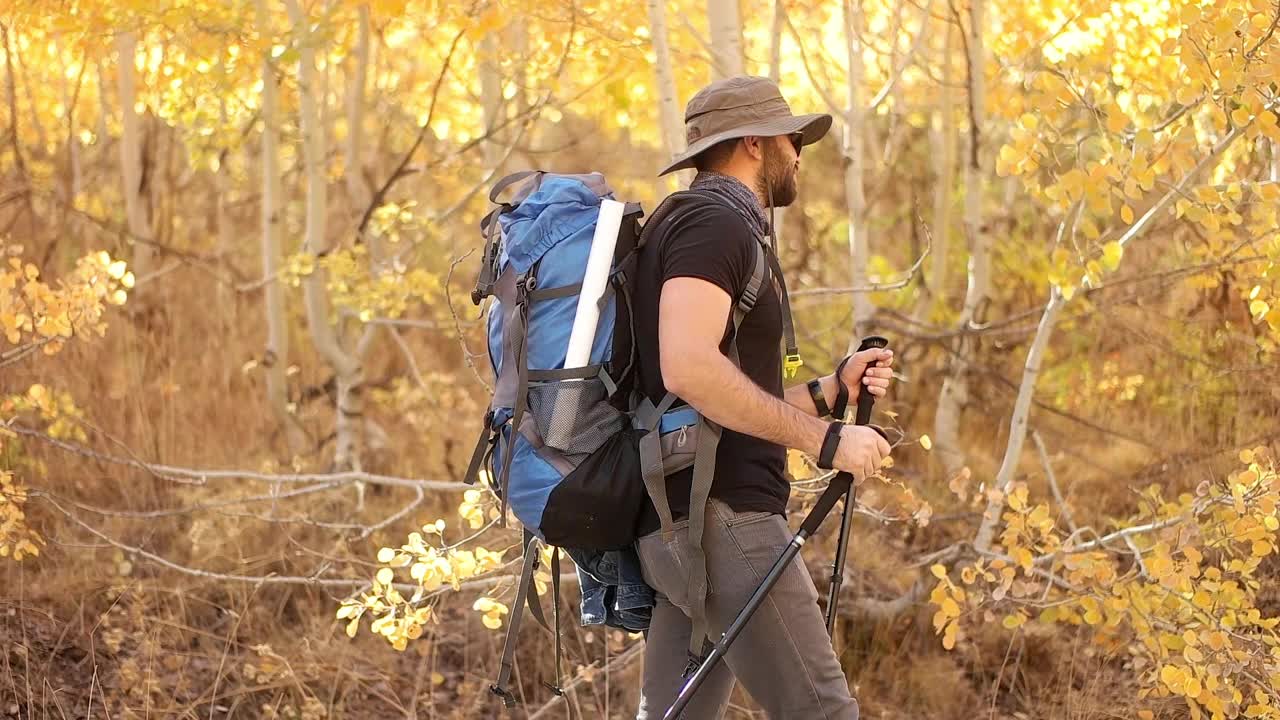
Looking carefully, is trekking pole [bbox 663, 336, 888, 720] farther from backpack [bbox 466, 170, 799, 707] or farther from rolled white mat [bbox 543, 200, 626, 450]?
rolled white mat [bbox 543, 200, 626, 450]

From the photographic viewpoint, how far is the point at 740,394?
2.42m

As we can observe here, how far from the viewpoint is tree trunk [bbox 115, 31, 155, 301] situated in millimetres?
6941

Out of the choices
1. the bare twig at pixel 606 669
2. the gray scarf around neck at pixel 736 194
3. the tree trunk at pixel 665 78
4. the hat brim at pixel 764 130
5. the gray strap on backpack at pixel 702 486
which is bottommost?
the bare twig at pixel 606 669

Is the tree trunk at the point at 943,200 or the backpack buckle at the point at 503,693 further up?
the tree trunk at the point at 943,200

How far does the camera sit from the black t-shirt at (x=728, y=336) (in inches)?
95.7

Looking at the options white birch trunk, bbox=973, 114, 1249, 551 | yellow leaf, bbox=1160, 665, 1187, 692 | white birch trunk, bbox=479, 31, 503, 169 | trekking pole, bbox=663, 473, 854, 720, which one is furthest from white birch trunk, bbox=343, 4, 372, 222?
yellow leaf, bbox=1160, 665, 1187, 692

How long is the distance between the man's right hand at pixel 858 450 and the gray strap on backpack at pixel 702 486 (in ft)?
0.86

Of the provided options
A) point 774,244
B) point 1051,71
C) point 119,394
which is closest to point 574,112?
point 119,394

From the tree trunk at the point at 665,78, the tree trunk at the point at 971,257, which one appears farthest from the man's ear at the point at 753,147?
the tree trunk at the point at 971,257

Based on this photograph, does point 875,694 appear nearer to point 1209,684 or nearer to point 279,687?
point 1209,684

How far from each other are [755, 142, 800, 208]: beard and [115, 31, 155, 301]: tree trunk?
16.7 feet

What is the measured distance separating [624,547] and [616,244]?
676 millimetres

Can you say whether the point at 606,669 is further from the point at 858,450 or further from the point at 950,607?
the point at 858,450

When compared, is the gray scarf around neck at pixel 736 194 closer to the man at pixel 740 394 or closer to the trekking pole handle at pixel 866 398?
the man at pixel 740 394
